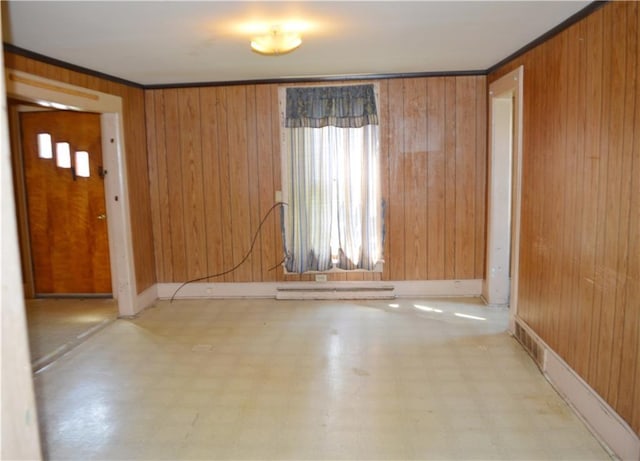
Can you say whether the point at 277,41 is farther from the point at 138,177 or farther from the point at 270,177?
the point at 138,177

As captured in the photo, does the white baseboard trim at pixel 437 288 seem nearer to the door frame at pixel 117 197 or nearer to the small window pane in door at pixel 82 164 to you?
the door frame at pixel 117 197

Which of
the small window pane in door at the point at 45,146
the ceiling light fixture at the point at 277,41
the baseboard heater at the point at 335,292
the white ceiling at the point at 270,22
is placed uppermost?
the white ceiling at the point at 270,22

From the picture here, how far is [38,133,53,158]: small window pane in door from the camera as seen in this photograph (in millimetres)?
5082

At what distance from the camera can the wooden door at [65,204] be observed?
502cm

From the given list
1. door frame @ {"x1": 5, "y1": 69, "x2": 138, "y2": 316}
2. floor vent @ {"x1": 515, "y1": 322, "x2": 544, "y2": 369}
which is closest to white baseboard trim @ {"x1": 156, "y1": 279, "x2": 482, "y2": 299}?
door frame @ {"x1": 5, "y1": 69, "x2": 138, "y2": 316}

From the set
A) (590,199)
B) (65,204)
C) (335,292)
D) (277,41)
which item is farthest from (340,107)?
(65,204)

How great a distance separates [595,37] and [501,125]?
6.48ft

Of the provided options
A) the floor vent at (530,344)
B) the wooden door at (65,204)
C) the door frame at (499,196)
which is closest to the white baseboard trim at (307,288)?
the door frame at (499,196)

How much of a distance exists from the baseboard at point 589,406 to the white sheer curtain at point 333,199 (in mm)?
1996

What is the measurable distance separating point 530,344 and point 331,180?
238 cm

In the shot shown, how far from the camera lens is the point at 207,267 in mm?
5125

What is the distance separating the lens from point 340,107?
468cm

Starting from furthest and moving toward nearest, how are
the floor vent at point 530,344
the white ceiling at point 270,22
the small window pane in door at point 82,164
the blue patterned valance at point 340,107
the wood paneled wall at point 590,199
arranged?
the small window pane in door at point 82,164
the blue patterned valance at point 340,107
the floor vent at point 530,344
the white ceiling at point 270,22
the wood paneled wall at point 590,199

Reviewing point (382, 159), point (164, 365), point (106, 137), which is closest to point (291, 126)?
point (382, 159)
